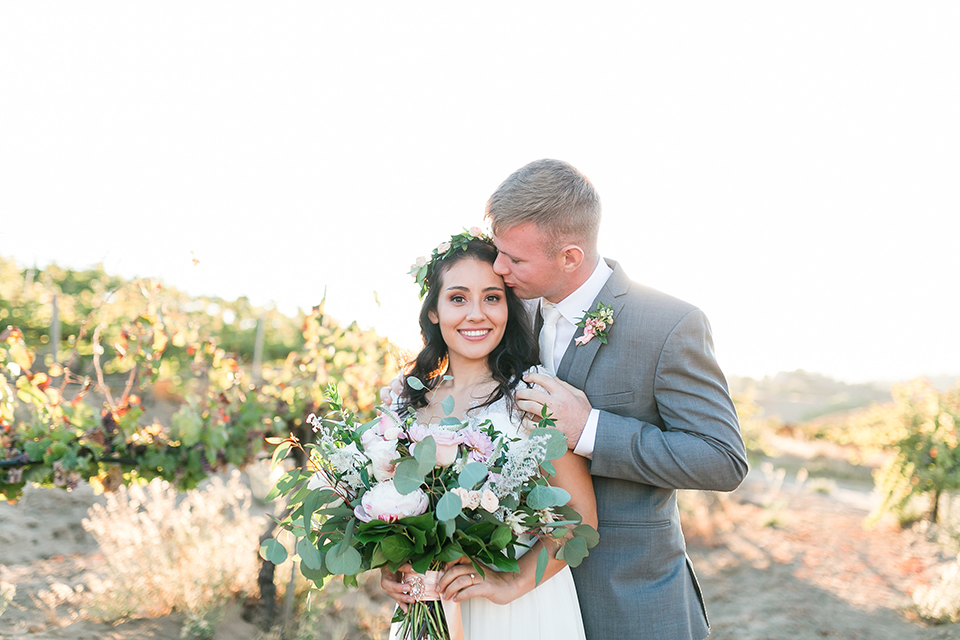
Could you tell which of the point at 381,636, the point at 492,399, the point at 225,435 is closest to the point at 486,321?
the point at 492,399

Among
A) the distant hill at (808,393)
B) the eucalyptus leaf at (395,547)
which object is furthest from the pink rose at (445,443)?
the distant hill at (808,393)

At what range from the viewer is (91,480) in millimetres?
3746

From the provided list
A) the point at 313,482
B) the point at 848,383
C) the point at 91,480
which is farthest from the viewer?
the point at 848,383

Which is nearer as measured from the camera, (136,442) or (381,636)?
(136,442)

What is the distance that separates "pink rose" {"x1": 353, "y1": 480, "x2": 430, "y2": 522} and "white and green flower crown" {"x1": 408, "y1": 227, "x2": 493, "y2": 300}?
1.14 meters

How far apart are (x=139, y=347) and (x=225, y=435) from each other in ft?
2.53

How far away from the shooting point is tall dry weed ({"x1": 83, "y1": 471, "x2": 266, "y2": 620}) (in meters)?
4.30

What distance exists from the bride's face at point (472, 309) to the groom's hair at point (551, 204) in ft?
0.69

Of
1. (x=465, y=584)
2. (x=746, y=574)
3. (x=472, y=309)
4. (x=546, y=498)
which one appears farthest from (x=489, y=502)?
(x=746, y=574)

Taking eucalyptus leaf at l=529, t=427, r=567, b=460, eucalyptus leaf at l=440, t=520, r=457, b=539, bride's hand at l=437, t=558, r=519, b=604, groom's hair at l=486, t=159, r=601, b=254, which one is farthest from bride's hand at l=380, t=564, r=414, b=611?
groom's hair at l=486, t=159, r=601, b=254

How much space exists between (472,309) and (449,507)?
1.03 m

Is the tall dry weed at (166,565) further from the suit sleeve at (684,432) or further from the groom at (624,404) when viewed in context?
the suit sleeve at (684,432)

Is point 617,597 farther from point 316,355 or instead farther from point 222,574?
point 222,574

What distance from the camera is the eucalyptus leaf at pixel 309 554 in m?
1.91
